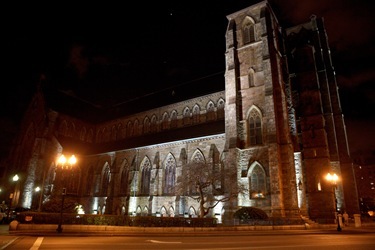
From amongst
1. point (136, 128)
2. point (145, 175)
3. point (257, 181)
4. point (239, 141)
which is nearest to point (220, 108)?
point (239, 141)

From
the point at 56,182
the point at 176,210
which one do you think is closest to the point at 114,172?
the point at 56,182

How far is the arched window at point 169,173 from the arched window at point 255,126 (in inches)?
Answer: 398

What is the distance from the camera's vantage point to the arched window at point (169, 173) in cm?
3300

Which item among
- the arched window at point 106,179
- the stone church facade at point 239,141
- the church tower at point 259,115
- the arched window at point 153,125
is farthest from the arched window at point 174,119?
the church tower at point 259,115

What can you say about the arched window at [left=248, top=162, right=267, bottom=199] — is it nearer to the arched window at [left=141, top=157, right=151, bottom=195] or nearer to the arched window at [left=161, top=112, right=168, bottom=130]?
the arched window at [left=141, top=157, right=151, bottom=195]

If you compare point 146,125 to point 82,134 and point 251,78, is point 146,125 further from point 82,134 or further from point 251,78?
point 251,78

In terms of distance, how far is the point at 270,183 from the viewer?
24641 mm

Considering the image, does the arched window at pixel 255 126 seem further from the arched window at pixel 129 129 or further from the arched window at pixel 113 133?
the arched window at pixel 113 133

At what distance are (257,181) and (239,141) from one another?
444 centimetres

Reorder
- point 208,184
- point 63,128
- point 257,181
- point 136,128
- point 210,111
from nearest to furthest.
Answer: point 257,181, point 208,184, point 210,111, point 136,128, point 63,128

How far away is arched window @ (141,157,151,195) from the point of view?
115 feet

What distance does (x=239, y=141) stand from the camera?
2812 centimetres

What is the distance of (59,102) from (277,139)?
37223 mm

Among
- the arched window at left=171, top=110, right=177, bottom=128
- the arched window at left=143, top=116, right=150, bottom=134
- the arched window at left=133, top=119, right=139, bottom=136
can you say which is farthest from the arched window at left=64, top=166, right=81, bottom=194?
the arched window at left=171, top=110, right=177, bottom=128
